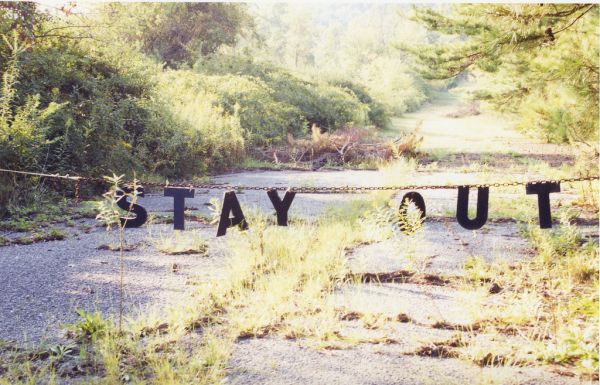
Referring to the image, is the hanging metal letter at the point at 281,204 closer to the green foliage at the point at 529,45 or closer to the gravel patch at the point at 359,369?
the gravel patch at the point at 359,369

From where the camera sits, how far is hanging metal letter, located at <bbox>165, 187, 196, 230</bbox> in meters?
3.69

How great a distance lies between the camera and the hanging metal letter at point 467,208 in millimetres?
3754

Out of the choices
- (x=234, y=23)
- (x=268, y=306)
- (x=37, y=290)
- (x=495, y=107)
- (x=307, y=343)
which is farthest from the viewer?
(x=234, y=23)

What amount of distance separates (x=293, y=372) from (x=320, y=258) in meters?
1.91

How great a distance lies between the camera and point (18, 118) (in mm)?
6984

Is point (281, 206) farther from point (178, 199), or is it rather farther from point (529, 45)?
point (529, 45)

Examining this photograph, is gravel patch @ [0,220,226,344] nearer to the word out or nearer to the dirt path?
the dirt path

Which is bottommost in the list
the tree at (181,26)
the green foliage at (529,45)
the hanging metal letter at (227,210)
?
the hanging metal letter at (227,210)

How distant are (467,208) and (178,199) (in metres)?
2.03

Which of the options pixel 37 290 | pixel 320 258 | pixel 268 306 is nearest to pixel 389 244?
pixel 320 258

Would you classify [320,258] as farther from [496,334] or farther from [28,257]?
[28,257]

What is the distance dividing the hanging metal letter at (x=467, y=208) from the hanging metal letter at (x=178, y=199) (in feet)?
6.09

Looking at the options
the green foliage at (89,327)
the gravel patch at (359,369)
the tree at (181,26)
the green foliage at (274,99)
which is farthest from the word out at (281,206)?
the tree at (181,26)

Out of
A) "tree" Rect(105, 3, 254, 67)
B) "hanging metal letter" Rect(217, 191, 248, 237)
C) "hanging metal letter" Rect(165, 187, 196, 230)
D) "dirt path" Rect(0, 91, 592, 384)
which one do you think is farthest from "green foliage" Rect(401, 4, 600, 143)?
"tree" Rect(105, 3, 254, 67)
